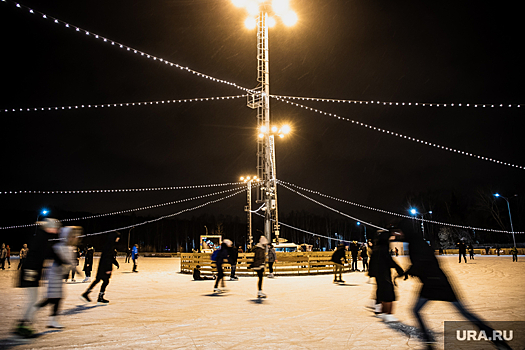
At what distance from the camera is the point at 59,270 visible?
223 inches

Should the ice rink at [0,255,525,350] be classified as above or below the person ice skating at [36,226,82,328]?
below

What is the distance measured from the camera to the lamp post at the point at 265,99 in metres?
19.6

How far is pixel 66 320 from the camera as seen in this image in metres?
6.29

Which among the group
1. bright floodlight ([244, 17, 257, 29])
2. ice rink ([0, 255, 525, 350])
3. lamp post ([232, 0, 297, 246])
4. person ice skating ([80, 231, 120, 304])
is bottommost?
ice rink ([0, 255, 525, 350])

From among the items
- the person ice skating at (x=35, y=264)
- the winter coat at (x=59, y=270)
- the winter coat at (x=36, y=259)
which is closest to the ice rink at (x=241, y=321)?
the person ice skating at (x=35, y=264)

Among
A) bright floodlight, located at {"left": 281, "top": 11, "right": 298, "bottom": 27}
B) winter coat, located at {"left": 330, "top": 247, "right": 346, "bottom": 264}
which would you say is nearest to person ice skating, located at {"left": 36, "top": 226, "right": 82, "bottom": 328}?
winter coat, located at {"left": 330, "top": 247, "right": 346, "bottom": 264}

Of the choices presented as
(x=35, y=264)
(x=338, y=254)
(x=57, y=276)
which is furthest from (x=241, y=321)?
(x=338, y=254)

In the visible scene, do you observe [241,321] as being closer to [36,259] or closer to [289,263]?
[36,259]

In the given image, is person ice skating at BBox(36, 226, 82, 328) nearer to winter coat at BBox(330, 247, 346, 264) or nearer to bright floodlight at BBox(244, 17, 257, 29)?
winter coat at BBox(330, 247, 346, 264)

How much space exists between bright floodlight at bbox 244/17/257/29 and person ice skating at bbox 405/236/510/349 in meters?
20.0

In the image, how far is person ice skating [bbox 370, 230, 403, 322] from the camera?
6.09 metres

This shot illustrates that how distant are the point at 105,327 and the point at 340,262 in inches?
354

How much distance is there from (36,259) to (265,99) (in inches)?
642

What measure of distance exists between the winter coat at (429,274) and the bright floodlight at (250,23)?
2000cm
